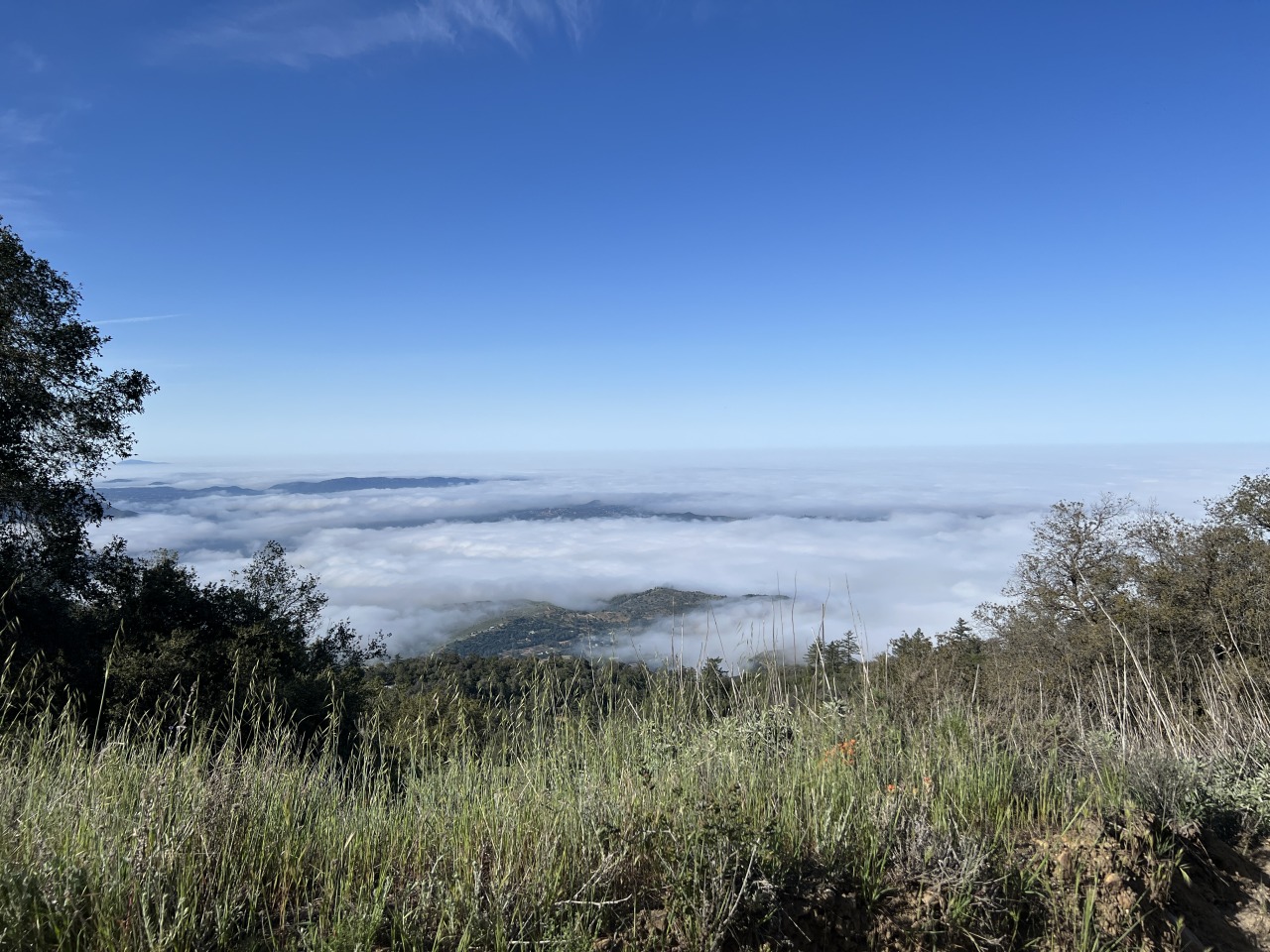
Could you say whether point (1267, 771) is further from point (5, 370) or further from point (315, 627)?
point (315, 627)

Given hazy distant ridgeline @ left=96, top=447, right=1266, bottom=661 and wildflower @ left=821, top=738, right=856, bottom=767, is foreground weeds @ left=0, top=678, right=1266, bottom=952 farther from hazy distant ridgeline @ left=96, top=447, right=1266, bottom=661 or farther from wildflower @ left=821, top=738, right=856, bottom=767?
hazy distant ridgeline @ left=96, top=447, right=1266, bottom=661

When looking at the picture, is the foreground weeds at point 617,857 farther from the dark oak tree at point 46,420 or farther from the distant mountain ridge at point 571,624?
the dark oak tree at point 46,420

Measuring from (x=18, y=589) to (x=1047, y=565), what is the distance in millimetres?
26466

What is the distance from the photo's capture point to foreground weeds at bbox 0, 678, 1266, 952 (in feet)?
7.36

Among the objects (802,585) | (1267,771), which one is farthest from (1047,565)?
(1267,771)

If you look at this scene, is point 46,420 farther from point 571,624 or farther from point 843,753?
point 843,753

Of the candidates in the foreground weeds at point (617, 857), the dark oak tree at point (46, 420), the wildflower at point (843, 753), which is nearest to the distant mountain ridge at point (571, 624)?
the wildflower at point (843, 753)

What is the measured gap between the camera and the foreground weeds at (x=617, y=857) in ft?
7.36

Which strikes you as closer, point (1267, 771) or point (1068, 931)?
point (1068, 931)

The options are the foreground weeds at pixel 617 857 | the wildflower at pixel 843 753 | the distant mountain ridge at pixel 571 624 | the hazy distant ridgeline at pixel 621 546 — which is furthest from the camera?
the hazy distant ridgeline at pixel 621 546

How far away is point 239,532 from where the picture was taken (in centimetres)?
11600

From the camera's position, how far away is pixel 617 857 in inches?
104

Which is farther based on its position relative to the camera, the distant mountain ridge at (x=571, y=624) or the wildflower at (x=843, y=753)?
the distant mountain ridge at (x=571, y=624)

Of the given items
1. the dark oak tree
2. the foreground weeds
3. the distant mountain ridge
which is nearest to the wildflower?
the foreground weeds
